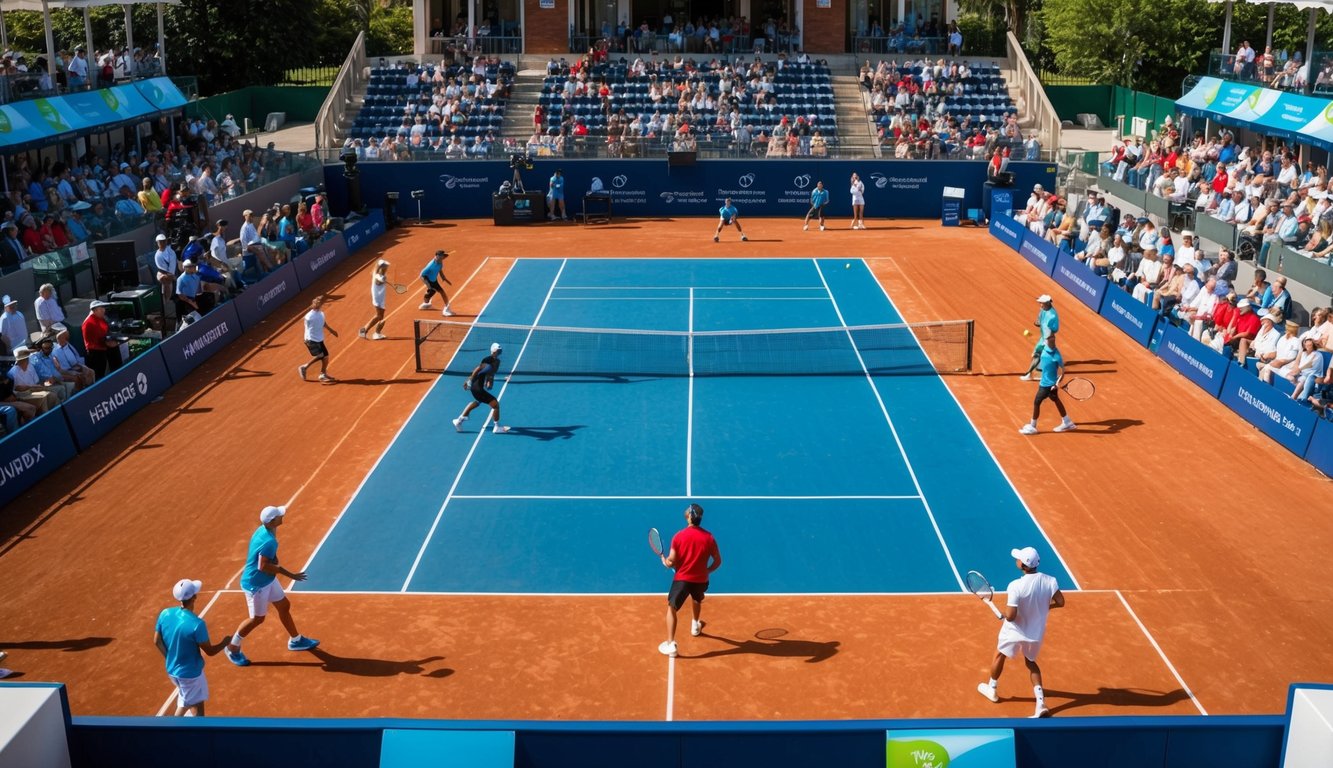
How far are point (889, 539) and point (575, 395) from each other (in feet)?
24.2

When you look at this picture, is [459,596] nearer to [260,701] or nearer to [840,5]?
[260,701]

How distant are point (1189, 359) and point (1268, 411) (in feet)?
9.77

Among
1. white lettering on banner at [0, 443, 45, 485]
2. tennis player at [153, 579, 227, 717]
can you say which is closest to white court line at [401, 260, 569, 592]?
tennis player at [153, 579, 227, 717]

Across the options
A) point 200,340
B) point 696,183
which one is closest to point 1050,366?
point 200,340

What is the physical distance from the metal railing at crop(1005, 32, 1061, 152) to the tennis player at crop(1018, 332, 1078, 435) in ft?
75.4

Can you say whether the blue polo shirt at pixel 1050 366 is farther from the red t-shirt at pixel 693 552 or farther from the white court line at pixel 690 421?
the red t-shirt at pixel 693 552

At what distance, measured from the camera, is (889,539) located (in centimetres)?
1567

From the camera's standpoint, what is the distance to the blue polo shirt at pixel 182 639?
35.2ft

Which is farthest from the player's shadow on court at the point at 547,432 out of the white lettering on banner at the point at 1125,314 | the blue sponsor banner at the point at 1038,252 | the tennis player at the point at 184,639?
the blue sponsor banner at the point at 1038,252

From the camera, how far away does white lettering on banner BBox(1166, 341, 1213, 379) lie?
21.6 m

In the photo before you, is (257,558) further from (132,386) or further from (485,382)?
(132,386)

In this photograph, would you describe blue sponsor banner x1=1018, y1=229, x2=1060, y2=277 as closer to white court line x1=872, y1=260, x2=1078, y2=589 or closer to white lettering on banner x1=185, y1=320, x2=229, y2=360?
white court line x1=872, y1=260, x2=1078, y2=589

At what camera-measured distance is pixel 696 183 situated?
40312 mm

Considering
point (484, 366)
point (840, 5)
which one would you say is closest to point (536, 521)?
point (484, 366)
